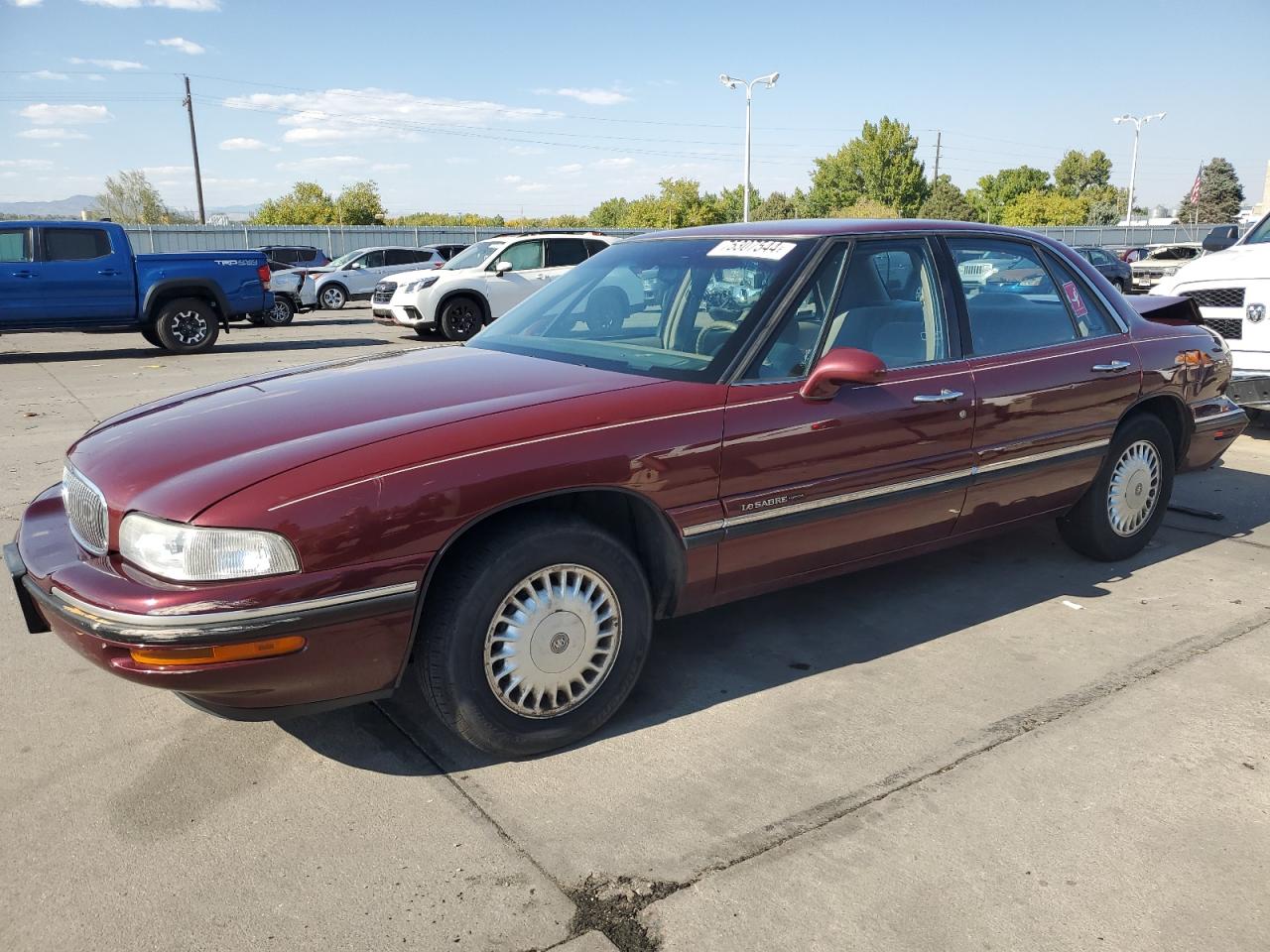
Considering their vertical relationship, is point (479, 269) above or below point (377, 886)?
above

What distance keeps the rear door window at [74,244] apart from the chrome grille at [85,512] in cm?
1247

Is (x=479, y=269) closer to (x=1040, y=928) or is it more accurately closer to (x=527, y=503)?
(x=527, y=503)

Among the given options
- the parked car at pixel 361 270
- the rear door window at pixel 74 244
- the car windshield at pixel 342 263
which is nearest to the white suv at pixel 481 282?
the rear door window at pixel 74 244

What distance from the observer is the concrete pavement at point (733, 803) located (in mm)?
2316

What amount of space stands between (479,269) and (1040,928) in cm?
1472

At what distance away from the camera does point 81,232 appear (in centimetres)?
1379

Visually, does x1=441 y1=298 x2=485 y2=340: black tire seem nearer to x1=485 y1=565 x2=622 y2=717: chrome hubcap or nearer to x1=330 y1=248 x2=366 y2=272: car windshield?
x1=330 y1=248 x2=366 y2=272: car windshield

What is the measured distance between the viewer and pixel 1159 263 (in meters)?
25.8

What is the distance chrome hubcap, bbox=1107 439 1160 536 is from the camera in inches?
184

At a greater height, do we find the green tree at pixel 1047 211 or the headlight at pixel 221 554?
the green tree at pixel 1047 211

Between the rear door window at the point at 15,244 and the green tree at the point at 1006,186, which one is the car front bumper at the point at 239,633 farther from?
the green tree at the point at 1006,186

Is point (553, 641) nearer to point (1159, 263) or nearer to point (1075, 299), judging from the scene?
point (1075, 299)

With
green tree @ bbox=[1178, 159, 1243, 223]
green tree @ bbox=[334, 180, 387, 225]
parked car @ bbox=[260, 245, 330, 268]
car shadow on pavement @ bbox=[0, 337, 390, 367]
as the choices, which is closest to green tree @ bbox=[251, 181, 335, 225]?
green tree @ bbox=[334, 180, 387, 225]

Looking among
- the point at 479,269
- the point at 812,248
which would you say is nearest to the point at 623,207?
the point at 479,269
